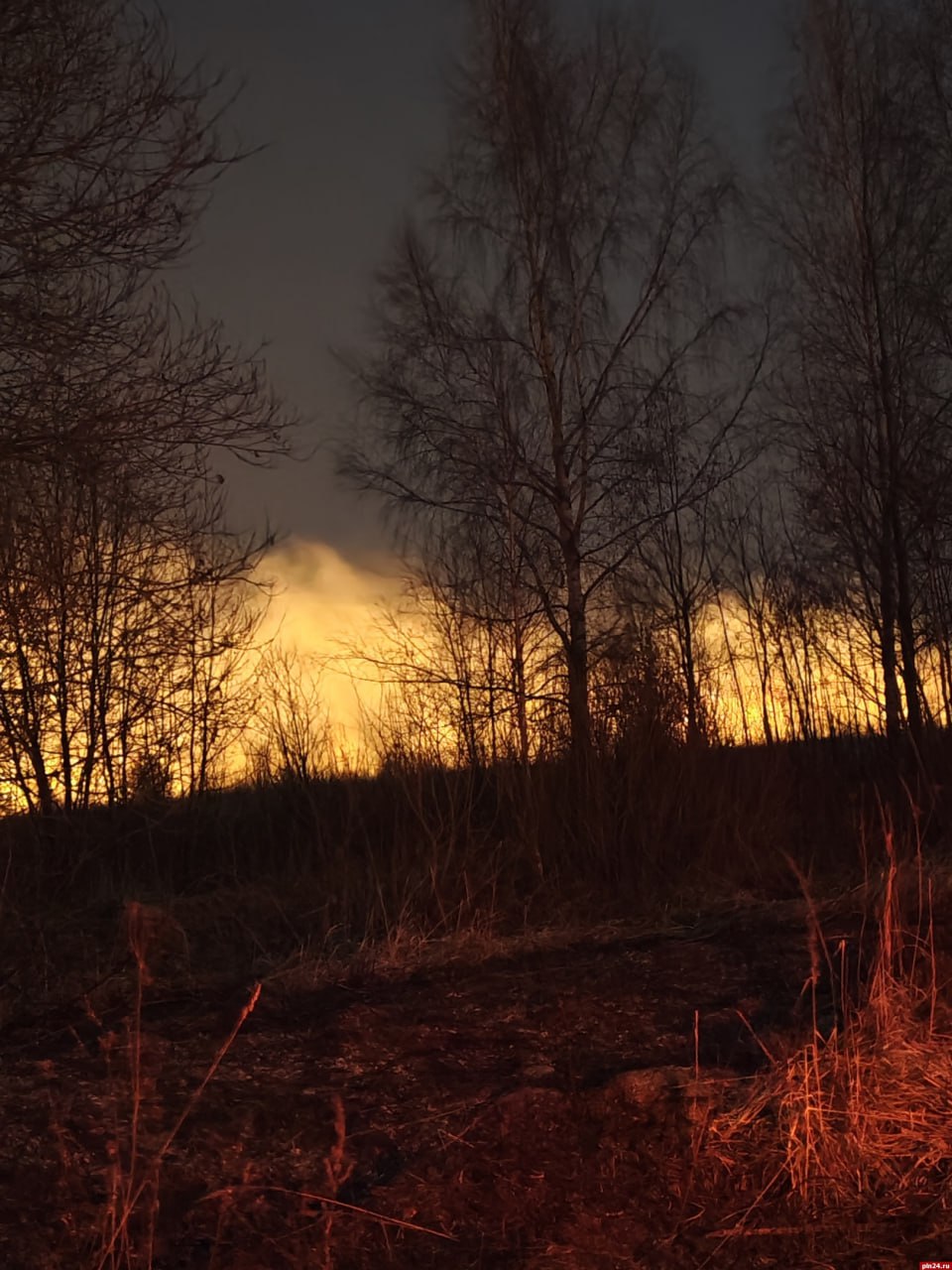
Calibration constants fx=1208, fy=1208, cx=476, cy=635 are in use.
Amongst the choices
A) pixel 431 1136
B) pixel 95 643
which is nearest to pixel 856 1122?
pixel 431 1136

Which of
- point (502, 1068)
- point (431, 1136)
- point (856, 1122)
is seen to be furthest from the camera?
point (502, 1068)

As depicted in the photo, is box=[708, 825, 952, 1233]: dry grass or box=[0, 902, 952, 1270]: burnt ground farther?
box=[708, 825, 952, 1233]: dry grass

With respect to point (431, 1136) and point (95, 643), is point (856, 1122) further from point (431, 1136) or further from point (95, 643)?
point (95, 643)

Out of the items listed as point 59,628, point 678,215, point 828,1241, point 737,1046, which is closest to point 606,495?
point 678,215

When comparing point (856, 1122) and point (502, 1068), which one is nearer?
point (856, 1122)

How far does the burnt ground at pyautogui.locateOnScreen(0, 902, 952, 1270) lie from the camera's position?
2873mm

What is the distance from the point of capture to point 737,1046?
401cm

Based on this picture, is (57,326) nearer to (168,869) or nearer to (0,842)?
(0,842)

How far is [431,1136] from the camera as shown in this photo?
3416mm

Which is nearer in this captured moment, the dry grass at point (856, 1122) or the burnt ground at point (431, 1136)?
the burnt ground at point (431, 1136)

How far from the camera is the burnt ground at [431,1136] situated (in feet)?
9.43

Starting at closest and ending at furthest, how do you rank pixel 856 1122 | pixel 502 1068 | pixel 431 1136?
1. pixel 856 1122
2. pixel 431 1136
3. pixel 502 1068

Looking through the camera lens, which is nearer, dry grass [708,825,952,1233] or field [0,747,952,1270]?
field [0,747,952,1270]

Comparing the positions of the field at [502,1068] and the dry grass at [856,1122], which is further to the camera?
the dry grass at [856,1122]
